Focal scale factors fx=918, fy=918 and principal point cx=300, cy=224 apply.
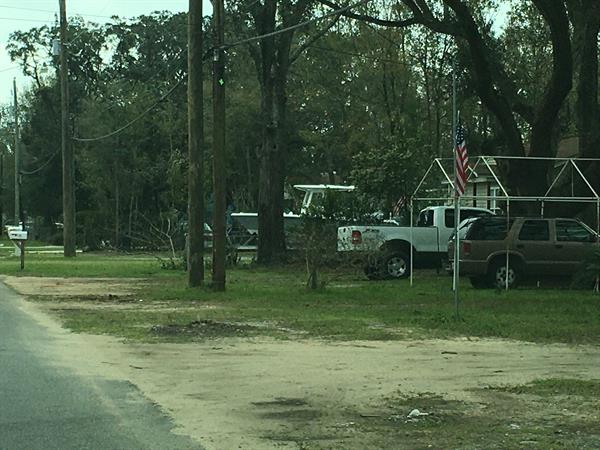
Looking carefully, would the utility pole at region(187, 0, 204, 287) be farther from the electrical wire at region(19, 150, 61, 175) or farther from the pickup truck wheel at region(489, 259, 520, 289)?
the electrical wire at region(19, 150, 61, 175)

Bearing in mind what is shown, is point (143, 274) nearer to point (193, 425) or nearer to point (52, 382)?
point (52, 382)

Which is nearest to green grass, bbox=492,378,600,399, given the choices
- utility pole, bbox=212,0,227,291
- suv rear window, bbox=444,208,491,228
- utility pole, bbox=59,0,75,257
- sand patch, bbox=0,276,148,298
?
utility pole, bbox=212,0,227,291

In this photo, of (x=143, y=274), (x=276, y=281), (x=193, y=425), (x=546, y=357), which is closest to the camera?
(x=193, y=425)

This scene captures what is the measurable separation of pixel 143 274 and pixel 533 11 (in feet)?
57.7

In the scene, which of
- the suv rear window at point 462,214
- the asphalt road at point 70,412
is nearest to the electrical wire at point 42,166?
the suv rear window at point 462,214

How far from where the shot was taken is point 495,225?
2253cm

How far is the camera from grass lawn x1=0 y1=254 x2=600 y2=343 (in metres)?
14.6

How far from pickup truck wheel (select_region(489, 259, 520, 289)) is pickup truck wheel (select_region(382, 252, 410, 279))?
357 cm

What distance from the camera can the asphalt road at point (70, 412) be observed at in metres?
7.49

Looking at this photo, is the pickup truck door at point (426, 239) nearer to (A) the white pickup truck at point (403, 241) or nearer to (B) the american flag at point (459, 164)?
(A) the white pickup truck at point (403, 241)

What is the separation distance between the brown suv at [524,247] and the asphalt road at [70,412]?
12798 mm

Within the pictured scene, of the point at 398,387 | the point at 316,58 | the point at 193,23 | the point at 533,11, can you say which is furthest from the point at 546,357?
the point at 316,58

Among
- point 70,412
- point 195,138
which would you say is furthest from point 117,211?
point 70,412

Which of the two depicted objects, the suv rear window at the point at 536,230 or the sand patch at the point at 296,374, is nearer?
the sand patch at the point at 296,374
